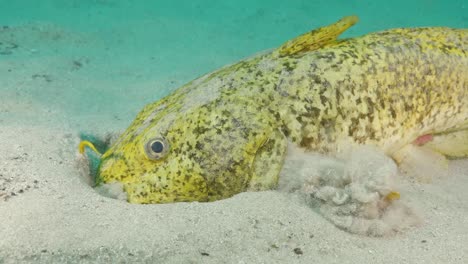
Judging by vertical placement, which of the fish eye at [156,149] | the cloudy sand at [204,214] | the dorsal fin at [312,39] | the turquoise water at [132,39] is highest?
the turquoise water at [132,39]

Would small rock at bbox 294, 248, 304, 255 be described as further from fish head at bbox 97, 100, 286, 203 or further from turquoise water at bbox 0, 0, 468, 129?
turquoise water at bbox 0, 0, 468, 129

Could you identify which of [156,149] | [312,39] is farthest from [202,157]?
[312,39]

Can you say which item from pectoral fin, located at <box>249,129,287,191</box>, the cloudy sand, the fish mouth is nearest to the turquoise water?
the cloudy sand

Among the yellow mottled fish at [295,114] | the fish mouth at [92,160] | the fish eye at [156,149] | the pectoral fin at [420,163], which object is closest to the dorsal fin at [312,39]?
the yellow mottled fish at [295,114]

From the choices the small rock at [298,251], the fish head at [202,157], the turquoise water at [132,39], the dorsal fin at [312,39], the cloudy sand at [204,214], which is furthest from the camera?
the turquoise water at [132,39]

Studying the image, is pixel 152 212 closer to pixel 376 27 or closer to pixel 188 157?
pixel 188 157

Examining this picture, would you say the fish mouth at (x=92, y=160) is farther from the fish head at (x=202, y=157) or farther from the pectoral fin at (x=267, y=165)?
the pectoral fin at (x=267, y=165)

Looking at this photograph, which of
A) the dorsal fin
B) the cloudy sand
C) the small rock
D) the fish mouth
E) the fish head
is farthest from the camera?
the dorsal fin

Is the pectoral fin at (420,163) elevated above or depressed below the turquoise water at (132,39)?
below
